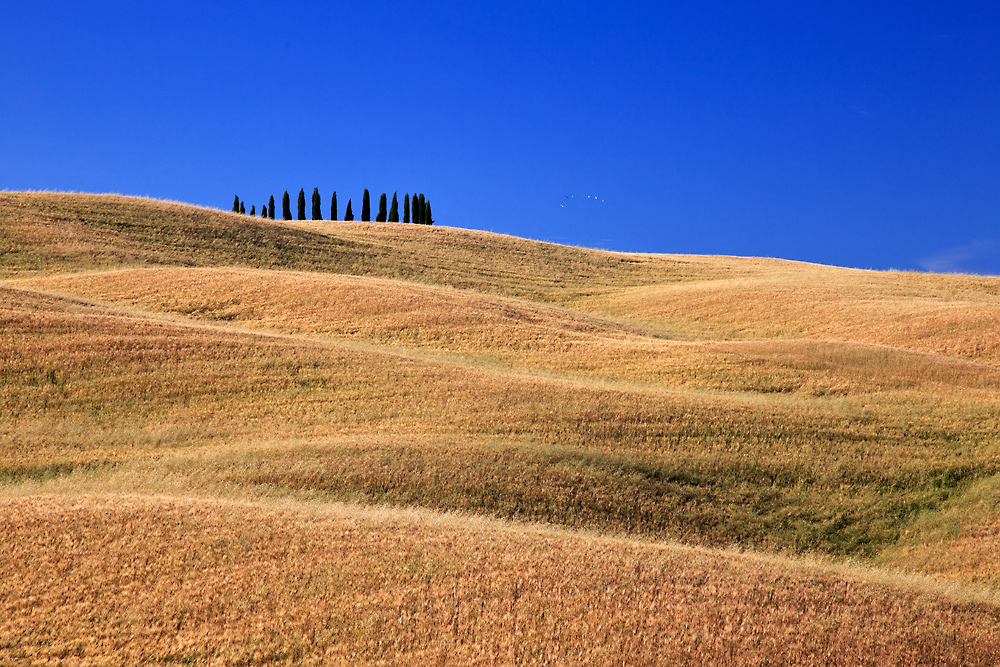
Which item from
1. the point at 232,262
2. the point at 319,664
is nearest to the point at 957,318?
the point at 319,664

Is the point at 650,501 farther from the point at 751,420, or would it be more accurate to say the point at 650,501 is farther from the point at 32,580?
the point at 32,580

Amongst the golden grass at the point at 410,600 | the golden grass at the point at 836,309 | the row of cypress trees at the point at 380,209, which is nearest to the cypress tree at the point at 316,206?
the row of cypress trees at the point at 380,209

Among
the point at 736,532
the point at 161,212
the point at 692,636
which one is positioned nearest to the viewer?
the point at 692,636

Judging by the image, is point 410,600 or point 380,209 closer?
point 410,600

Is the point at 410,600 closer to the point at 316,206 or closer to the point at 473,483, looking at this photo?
the point at 473,483

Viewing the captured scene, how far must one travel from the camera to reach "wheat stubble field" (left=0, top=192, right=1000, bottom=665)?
10.1m

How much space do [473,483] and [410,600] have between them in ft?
23.0

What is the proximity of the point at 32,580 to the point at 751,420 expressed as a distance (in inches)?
720

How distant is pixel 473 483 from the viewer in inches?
685

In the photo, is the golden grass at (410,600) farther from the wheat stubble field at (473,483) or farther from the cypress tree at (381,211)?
the cypress tree at (381,211)

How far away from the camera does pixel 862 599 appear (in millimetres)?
11625

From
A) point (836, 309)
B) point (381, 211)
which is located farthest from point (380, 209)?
point (836, 309)

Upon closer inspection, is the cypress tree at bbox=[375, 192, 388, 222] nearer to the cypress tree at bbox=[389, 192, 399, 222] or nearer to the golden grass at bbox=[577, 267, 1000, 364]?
the cypress tree at bbox=[389, 192, 399, 222]

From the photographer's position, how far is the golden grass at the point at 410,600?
379 inches
